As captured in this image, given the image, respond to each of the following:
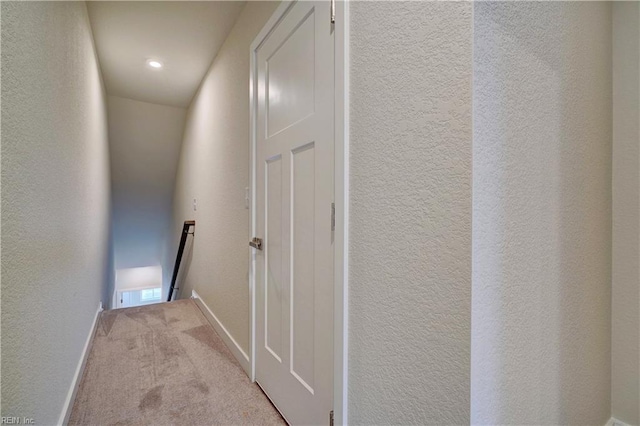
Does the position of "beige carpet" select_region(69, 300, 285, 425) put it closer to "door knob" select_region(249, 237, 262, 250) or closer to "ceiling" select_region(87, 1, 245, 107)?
"door knob" select_region(249, 237, 262, 250)

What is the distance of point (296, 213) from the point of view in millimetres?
1256

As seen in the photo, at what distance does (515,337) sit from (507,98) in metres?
0.62

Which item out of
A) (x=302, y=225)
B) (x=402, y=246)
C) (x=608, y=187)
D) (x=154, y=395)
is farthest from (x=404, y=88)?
(x=154, y=395)

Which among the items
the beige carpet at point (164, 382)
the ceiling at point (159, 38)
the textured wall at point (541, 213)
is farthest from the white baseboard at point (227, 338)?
the ceiling at point (159, 38)

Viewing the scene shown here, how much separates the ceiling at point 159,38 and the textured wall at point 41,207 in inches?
14.1

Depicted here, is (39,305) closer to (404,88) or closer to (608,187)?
(404,88)

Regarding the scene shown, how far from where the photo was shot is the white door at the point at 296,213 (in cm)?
105

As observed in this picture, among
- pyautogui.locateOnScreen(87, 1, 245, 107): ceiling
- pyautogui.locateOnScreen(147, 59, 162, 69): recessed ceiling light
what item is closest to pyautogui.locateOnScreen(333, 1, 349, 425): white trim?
pyautogui.locateOnScreen(87, 1, 245, 107): ceiling

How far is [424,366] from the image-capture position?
2.29 ft

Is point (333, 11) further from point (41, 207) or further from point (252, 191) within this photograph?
point (41, 207)
